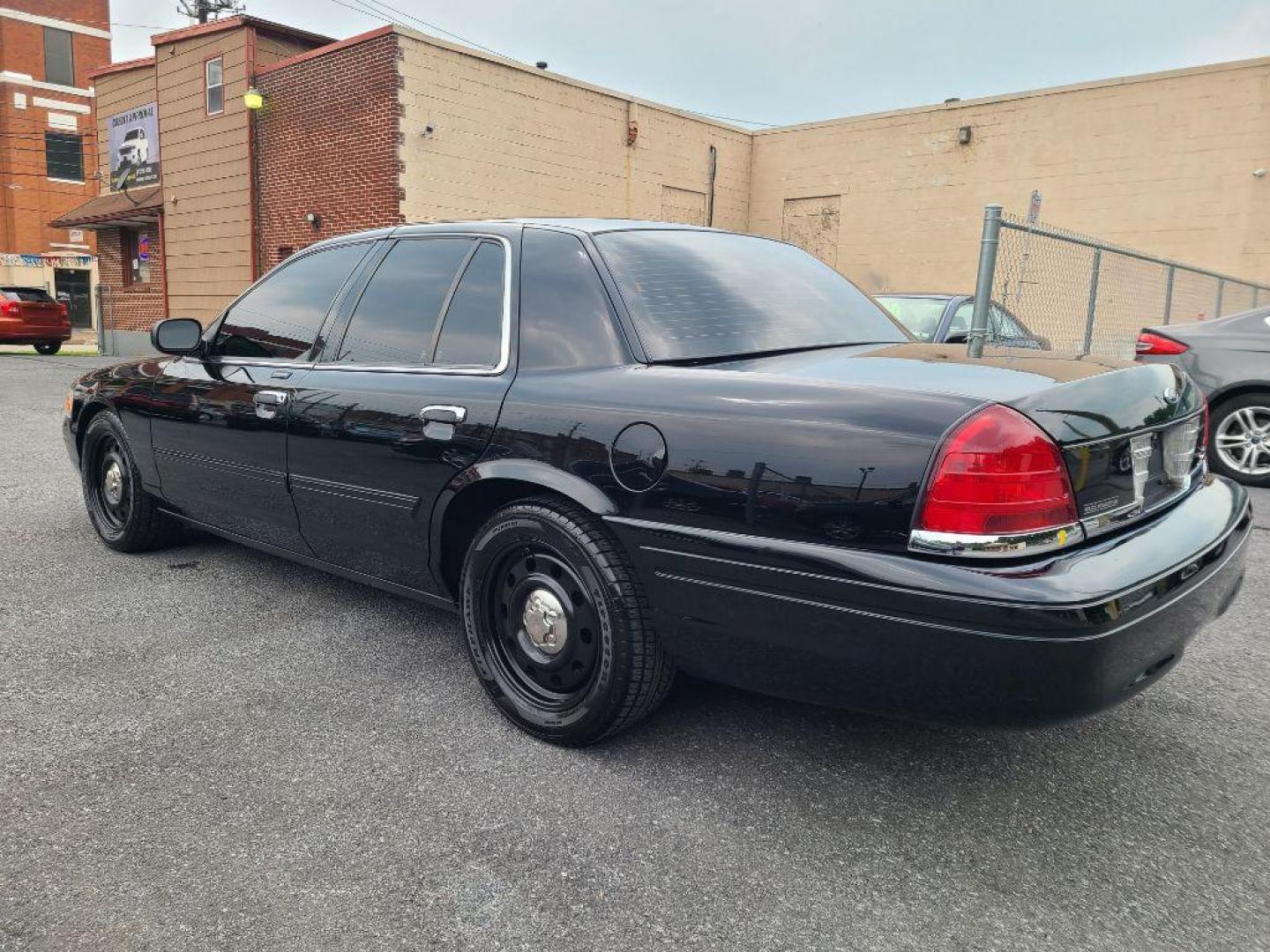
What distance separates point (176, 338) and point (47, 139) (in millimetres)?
44879

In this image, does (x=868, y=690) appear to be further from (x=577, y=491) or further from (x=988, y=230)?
(x=988, y=230)

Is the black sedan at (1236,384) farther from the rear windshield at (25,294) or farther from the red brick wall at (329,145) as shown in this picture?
the rear windshield at (25,294)

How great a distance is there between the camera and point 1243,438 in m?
6.78

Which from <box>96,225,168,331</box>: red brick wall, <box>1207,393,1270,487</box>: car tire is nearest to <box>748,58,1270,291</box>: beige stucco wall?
<box>1207,393,1270,487</box>: car tire

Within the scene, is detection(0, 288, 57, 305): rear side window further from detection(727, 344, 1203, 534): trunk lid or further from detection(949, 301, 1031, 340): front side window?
detection(727, 344, 1203, 534): trunk lid

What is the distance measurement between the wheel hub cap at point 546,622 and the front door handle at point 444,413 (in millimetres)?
595

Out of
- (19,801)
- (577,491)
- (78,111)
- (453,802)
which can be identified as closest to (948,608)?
(577,491)

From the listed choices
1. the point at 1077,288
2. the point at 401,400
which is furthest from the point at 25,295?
the point at 401,400

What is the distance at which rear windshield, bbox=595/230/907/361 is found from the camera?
2.65 meters

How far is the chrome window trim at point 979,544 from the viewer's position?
75.7 inches

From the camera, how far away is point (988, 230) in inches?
251

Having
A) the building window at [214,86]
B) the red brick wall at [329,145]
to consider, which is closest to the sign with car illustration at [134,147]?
the building window at [214,86]

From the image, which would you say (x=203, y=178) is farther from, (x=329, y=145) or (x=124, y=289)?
(x=124, y=289)

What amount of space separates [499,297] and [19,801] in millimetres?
1909
